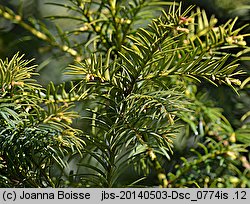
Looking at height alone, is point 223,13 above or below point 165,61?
above

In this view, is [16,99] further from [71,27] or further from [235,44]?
[71,27]

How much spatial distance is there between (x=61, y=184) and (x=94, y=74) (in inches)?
4.1

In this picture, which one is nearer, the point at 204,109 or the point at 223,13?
the point at 204,109

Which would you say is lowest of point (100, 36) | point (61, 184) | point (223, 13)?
point (61, 184)

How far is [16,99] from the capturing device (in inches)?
14.5

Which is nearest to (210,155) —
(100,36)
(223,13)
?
(100,36)

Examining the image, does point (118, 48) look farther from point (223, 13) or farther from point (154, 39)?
point (223, 13)

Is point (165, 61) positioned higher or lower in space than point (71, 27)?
lower

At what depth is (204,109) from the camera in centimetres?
37

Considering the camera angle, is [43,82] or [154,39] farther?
[43,82]

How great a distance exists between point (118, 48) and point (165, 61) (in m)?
0.05

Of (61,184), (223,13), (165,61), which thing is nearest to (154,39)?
(165,61)
